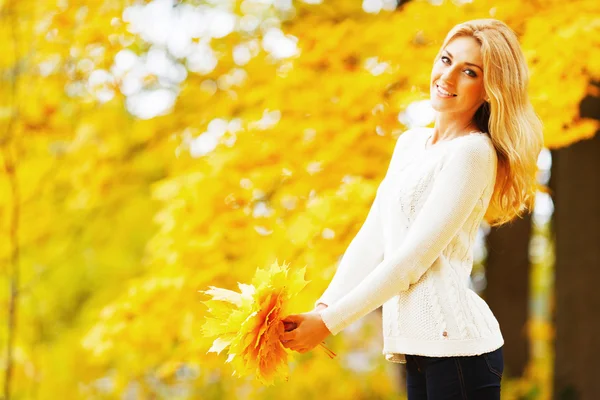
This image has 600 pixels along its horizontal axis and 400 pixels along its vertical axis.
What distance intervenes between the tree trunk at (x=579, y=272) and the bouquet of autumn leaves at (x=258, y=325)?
362 centimetres

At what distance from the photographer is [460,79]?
173 centimetres

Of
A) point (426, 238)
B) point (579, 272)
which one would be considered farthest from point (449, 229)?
point (579, 272)

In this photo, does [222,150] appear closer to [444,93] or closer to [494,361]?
[444,93]

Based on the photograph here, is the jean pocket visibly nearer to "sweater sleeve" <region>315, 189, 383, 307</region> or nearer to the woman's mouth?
"sweater sleeve" <region>315, 189, 383, 307</region>

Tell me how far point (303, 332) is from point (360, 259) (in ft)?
0.96

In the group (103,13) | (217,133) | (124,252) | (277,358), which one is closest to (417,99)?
(217,133)

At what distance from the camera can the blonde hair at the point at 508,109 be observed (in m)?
1.67

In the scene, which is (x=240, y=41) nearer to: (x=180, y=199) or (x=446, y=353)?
(x=180, y=199)

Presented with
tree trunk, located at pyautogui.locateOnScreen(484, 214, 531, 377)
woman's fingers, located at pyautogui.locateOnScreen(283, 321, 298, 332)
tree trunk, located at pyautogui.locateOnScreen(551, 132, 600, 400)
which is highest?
woman's fingers, located at pyautogui.locateOnScreen(283, 321, 298, 332)

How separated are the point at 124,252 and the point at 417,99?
3990 mm

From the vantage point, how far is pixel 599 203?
15.5ft

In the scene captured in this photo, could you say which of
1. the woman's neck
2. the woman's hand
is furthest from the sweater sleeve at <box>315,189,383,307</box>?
the woman's neck

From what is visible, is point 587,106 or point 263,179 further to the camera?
point 587,106

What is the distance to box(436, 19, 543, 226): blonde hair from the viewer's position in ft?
5.47
